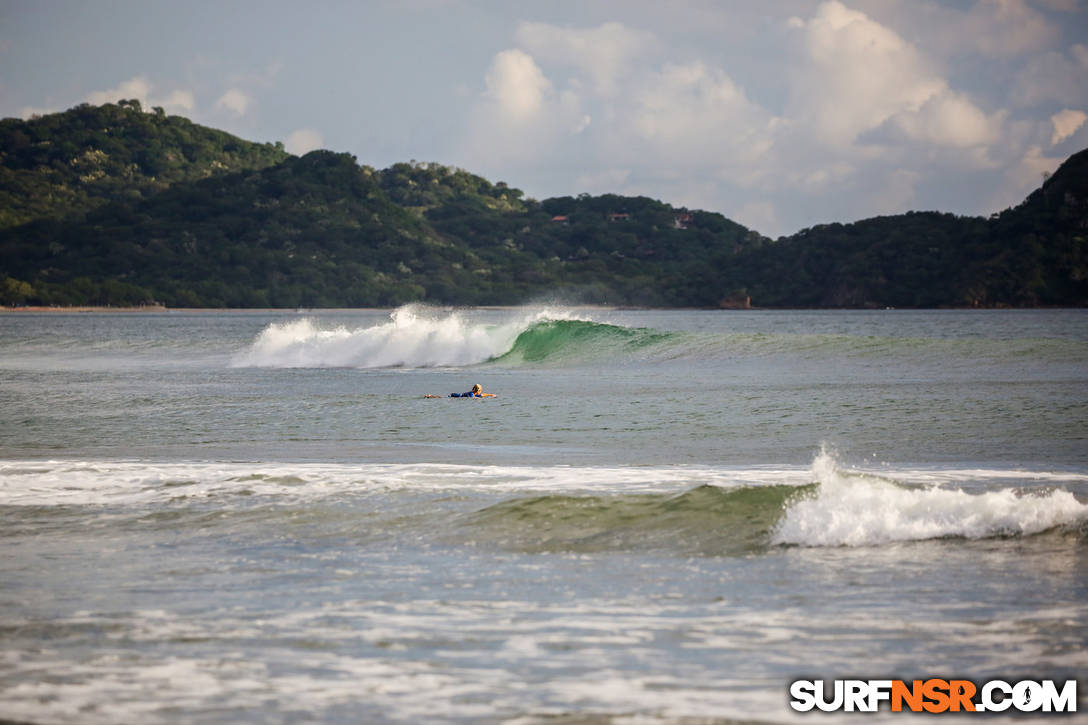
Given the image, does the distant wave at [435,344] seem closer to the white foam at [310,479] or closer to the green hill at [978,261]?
the white foam at [310,479]

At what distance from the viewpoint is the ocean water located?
24.5ft

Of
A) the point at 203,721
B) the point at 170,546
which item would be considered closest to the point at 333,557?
the point at 170,546

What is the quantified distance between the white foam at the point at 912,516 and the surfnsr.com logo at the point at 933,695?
4.11 m

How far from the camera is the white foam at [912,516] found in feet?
38.0

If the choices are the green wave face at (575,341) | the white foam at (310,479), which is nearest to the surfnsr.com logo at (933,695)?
the white foam at (310,479)

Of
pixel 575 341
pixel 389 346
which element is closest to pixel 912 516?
pixel 389 346

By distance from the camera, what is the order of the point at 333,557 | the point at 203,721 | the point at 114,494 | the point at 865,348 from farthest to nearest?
1. the point at 865,348
2. the point at 114,494
3. the point at 333,557
4. the point at 203,721

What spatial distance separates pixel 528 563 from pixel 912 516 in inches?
163

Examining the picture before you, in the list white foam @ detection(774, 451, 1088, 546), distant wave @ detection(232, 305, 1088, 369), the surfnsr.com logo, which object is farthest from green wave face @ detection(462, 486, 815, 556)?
distant wave @ detection(232, 305, 1088, 369)

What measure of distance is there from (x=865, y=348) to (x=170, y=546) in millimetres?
42910

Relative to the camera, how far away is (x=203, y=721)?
6828 mm

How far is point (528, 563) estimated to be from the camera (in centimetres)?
1094

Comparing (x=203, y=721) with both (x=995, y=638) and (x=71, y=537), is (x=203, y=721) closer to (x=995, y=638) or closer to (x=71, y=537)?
(x=995, y=638)

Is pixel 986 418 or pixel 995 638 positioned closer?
pixel 995 638
